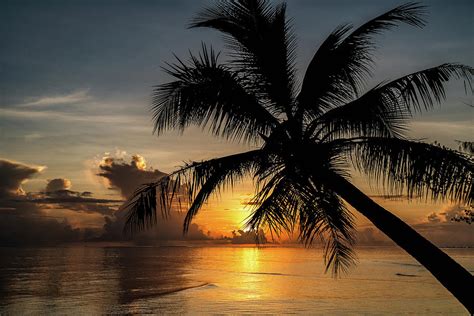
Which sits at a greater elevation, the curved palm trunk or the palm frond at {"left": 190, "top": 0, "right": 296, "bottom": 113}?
the palm frond at {"left": 190, "top": 0, "right": 296, "bottom": 113}

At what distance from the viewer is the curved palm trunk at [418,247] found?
6246mm

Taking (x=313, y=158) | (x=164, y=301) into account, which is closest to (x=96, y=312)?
(x=164, y=301)

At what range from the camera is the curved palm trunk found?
625 cm

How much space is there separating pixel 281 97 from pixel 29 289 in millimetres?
38980

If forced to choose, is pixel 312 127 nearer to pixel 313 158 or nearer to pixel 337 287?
pixel 313 158

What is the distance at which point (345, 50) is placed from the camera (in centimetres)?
802

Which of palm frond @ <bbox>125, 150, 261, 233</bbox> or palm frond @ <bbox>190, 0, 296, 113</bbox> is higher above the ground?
palm frond @ <bbox>190, 0, 296, 113</bbox>

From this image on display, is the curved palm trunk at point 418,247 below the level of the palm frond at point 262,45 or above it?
below

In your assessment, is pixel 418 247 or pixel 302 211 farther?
pixel 302 211

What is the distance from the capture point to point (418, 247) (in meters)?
6.52

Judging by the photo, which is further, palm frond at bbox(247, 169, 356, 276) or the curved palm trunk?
palm frond at bbox(247, 169, 356, 276)

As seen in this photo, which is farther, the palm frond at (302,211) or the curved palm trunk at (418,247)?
the palm frond at (302,211)

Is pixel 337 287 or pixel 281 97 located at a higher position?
pixel 281 97

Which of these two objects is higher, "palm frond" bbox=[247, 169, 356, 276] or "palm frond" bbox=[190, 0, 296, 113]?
"palm frond" bbox=[190, 0, 296, 113]
